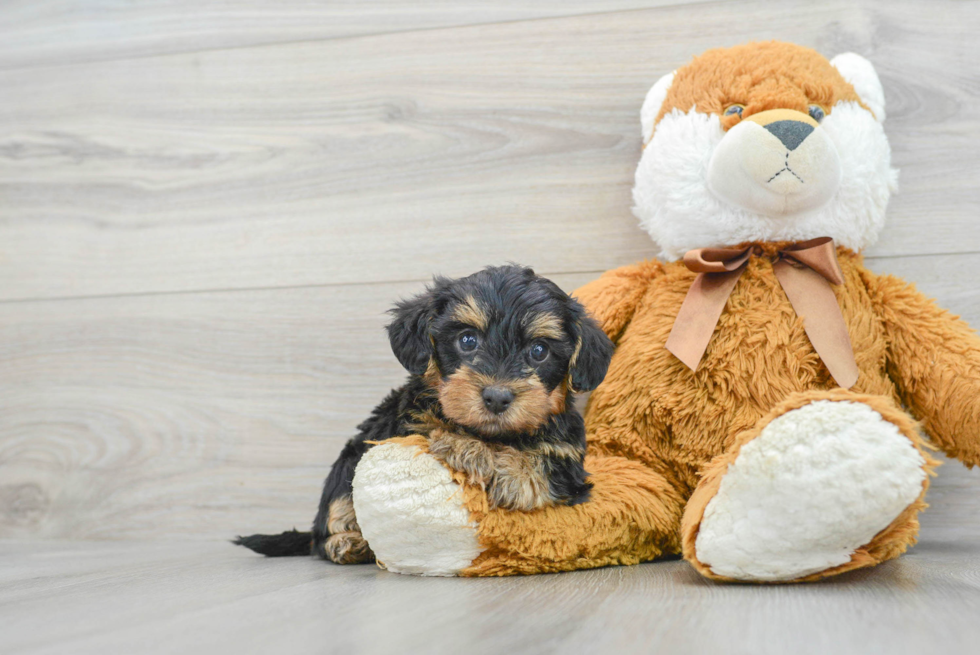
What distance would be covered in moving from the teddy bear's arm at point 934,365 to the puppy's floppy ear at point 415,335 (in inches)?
34.5

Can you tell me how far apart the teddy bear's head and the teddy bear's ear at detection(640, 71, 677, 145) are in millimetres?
41

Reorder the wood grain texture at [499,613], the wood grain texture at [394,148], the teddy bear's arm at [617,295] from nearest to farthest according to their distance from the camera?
the wood grain texture at [499,613], the teddy bear's arm at [617,295], the wood grain texture at [394,148]

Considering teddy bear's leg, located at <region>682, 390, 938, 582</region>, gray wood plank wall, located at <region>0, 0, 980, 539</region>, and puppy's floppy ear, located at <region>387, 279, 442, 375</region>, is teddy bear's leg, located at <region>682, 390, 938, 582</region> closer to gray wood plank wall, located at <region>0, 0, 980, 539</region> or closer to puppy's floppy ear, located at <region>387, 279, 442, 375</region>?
puppy's floppy ear, located at <region>387, 279, 442, 375</region>

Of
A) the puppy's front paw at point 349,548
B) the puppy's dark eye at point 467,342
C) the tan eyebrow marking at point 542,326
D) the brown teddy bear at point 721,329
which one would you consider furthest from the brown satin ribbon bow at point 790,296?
the puppy's front paw at point 349,548

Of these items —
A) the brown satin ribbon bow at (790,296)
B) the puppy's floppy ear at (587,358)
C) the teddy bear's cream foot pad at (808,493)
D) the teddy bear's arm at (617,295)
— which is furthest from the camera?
the teddy bear's arm at (617,295)

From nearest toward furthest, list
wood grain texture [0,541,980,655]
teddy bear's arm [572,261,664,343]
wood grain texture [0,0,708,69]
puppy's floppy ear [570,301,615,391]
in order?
wood grain texture [0,541,980,655], puppy's floppy ear [570,301,615,391], teddy bear's arm [572,261,664,343], wood grain texture [0,0,708,69]

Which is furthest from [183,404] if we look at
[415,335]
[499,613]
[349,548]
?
[499,613]

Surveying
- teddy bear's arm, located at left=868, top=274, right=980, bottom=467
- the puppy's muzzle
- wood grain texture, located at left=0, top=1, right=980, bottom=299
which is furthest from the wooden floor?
the puppy's muzzle

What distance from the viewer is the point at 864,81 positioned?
155 cm

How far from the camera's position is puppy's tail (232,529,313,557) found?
160 centimetres

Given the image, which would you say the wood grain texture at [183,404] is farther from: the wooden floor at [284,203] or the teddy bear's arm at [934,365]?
the teddy bear's arm at [934,365]

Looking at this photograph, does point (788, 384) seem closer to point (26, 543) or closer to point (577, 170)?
point (577, 170)

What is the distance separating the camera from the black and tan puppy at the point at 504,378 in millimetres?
1170

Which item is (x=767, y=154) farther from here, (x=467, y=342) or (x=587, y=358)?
(x=467, y=342)
